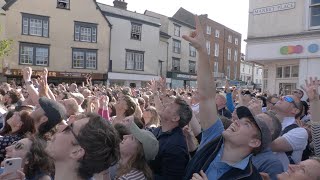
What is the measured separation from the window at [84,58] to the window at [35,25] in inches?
120

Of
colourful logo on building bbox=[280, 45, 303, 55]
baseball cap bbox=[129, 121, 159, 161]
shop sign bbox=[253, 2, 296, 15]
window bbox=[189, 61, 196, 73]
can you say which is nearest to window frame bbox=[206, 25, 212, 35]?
window bbox=[189, 61, 196, 73]

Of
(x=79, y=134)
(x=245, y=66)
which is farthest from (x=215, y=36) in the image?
(x=79, y=134)

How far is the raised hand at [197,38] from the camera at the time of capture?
3.55 m

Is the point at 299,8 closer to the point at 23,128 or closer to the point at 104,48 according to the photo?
the point at 23,128

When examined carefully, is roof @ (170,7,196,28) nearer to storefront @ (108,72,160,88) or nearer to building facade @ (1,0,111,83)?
storefront @ (108,72,160,88)

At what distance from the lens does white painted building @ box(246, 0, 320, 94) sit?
16781mm

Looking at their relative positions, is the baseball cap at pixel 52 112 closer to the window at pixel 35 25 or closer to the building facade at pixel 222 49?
the window at pixel 35 25

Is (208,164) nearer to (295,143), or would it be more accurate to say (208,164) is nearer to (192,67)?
(295,143)

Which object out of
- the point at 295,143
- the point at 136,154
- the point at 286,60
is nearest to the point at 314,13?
the point at 286,60

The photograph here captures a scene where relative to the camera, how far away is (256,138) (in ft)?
10.7

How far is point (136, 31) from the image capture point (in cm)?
3566

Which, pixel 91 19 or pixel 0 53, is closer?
pixel 0 53

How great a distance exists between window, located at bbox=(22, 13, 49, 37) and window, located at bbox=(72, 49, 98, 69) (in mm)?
3052

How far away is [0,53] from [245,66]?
49.5m
